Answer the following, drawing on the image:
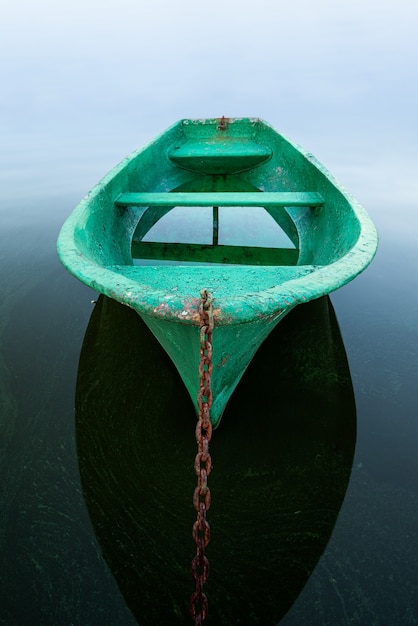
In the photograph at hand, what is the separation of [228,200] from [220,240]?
9.69ft

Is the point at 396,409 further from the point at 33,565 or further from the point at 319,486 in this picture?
the point at 33,565

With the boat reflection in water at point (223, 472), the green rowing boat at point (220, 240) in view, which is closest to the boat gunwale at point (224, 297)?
the green rowing boat at point (220, 240)

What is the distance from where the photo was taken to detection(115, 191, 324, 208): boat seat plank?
2.92 metres

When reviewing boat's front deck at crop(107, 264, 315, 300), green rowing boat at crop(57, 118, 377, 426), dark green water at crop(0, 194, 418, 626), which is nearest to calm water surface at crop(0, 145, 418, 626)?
dark green water at crop(0, 194, 418, 626)

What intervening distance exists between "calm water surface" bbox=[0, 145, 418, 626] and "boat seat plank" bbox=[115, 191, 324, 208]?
1.03m

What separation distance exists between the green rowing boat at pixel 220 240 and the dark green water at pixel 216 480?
0.46 metres

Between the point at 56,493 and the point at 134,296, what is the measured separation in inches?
49.6

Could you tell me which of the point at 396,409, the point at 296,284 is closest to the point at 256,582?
the point at 296,284

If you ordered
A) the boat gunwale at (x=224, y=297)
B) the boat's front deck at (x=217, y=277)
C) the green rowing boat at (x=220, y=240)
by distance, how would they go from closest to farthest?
the boat gunwale at (x=224, y=297) → the green rowing boat at (x=220, y=240) → the boat's front deck at (x=217, y=277)

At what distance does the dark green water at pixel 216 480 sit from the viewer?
1.60 m

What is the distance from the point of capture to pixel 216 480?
6.82 ft

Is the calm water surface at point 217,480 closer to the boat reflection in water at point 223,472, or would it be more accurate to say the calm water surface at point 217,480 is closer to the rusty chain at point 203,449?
the boat reflection in water at point 223,472

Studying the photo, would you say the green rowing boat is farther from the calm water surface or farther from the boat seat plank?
the calm water surface

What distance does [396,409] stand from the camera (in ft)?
8.50
